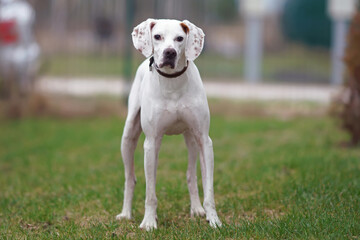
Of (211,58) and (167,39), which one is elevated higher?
(167,39)

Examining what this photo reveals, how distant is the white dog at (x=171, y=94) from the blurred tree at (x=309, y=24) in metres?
15.1

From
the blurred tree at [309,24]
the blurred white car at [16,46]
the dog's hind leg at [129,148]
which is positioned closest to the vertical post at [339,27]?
the blurred tree at [309,24]

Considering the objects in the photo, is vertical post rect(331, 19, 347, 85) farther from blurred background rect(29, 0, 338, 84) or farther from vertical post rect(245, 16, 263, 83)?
vertical post rect(245, 16, 263, 83)

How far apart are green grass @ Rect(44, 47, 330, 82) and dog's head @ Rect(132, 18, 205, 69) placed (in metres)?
13.3

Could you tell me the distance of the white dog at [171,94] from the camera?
14.6ft

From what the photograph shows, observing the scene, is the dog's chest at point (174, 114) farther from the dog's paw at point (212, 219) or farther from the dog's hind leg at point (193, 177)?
the dog's paw at point (212, 219)

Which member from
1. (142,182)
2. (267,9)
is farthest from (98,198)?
(267,9)

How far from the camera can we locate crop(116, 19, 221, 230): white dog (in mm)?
4465

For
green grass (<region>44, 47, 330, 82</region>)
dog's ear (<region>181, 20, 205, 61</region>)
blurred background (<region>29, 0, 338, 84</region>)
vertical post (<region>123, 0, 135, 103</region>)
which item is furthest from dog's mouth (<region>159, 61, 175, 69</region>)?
green grass (<region>44, 47, 330, 82</region>)

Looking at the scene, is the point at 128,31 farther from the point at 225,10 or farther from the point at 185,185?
the point at 225,10

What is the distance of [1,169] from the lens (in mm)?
8219

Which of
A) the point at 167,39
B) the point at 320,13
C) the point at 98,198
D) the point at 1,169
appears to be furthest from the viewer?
the point at 320,13

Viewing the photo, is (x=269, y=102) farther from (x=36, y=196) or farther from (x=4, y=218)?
(x=4, y=218)

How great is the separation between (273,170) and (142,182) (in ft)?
5.15
